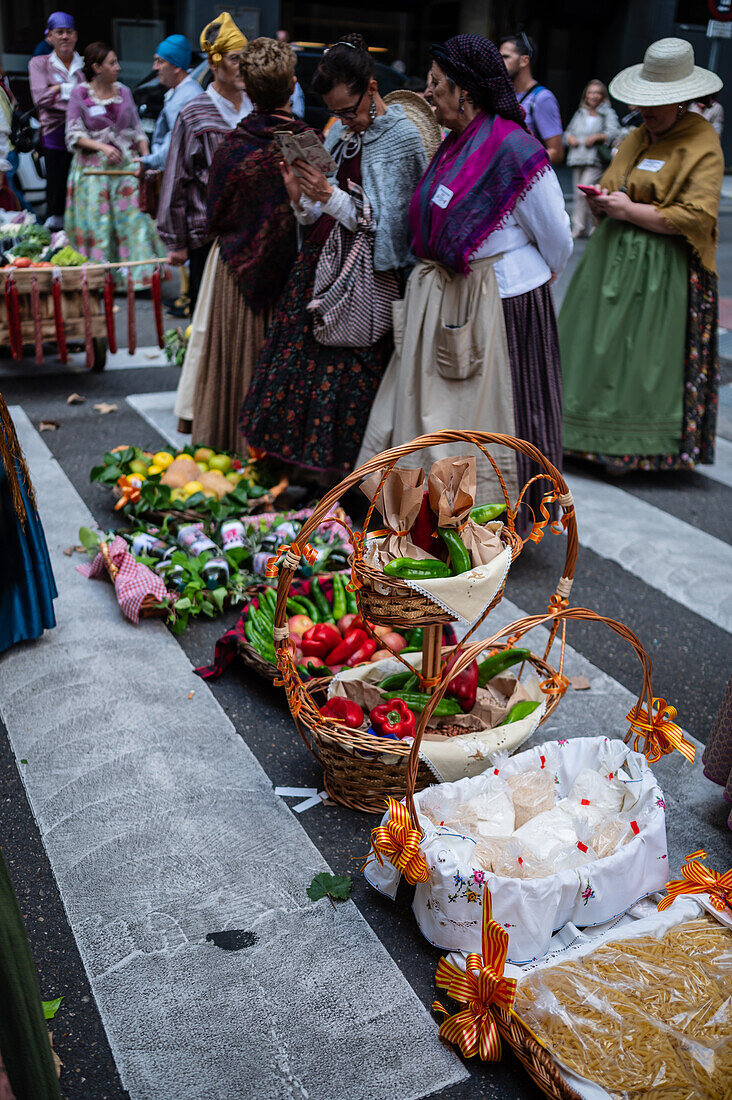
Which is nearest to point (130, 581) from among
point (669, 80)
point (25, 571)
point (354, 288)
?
point (25, 571)

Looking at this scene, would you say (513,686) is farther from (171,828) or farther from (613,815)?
(171,828)

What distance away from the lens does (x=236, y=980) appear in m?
2.18

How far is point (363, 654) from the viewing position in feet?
10.3

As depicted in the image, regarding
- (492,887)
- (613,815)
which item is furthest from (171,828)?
(613,815)

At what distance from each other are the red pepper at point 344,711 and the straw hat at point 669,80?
126 inches

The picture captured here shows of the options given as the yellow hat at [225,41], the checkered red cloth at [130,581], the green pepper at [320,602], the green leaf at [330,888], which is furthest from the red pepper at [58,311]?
the green leaf at [330,888]

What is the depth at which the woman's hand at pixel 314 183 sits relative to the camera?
365 centimetres

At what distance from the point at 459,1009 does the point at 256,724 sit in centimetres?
121

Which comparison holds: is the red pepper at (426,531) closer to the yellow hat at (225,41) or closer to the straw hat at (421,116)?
the straw hat at (421,116)

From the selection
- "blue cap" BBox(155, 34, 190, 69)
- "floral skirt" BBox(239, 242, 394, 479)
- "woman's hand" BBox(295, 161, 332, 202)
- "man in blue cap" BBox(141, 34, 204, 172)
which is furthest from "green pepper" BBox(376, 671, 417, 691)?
"blue cap" BBox(155, 34, 190, 69)

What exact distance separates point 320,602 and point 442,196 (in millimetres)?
1553

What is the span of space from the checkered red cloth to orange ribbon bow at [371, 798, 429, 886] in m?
1.64

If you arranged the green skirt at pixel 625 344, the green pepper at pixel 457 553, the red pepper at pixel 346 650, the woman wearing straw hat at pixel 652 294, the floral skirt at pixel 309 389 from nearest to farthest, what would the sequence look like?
the green pepper at pixel 457 553 → the red pepper at pixel 346 650 → the floral skirt at pixel 309 389 → the woman wearing straw hat at pixel 652 294 → the green skirt at pixel 625 344

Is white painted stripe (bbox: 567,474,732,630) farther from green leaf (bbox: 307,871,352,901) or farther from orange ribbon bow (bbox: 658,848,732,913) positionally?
green leaf (bbox: 307,871,352,901)
